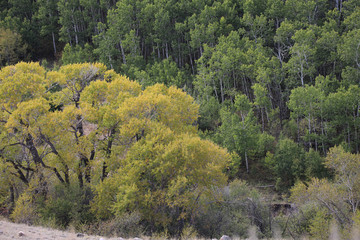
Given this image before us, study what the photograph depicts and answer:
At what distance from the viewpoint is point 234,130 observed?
39844mm

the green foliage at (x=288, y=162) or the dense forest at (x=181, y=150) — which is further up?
the dense forest at (x=181, y=150)

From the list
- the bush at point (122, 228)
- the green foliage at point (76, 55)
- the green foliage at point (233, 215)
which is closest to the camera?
the bush at point (122, 228)

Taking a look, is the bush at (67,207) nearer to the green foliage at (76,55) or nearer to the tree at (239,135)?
the tree at (239,135)

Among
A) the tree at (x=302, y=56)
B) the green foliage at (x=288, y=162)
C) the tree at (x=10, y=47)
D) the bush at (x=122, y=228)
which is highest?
the tree at (x=10, y=47)

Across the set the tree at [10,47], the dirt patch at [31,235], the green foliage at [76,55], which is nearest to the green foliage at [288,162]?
the dirt patch at [31,235]

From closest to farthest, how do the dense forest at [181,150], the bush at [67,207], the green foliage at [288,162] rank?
the bush at [67,207], the dense forest at [181,150], the green foliage at [288,162]

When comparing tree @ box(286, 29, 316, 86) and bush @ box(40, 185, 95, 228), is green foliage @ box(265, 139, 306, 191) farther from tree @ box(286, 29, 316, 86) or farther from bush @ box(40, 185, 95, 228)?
bush @ box(40, 185, 95, 228)

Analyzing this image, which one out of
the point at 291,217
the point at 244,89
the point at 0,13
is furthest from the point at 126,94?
the point at 0,13

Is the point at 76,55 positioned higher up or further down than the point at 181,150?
higher up

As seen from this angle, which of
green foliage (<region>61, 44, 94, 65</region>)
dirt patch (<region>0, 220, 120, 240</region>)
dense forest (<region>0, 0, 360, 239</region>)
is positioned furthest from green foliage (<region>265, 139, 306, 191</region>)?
green foliage (<region>61, 44, 94, 65</region>)

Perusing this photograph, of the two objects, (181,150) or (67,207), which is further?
(67,207)

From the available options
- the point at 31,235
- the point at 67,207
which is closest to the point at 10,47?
the point at 67,207

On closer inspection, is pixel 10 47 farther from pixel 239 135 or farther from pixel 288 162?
pixel 288 162

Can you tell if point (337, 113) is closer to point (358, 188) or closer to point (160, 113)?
point (358, 188)
